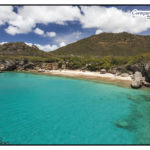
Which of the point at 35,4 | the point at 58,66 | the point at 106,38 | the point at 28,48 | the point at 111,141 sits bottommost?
the point at 111,141

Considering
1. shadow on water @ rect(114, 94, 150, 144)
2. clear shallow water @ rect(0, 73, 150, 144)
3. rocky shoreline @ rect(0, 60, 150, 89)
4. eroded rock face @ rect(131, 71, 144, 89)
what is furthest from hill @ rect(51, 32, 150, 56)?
clear shallow water @ rect(0, 73, 150, 144)

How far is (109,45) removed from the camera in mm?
119938

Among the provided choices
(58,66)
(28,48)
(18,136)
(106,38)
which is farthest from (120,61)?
(106,38)

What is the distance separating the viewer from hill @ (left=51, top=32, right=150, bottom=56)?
10257 cm

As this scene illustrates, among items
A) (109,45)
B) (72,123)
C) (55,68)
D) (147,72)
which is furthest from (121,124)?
(109,45)

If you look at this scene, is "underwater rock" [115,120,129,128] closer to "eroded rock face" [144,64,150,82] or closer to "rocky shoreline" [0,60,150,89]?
"eroded rock face" [144,64,150,82]

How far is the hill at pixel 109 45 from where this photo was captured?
4038 inches

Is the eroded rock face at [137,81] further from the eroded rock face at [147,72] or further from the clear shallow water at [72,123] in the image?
the clear shallow water at [72,123]

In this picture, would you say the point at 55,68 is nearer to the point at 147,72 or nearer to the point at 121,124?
the point at 147,72

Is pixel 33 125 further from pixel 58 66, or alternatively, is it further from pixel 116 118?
pixel 58 66

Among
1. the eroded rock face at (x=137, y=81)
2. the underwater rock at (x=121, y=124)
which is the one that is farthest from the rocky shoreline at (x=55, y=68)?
the underwater rock at (x=121, y=124)
